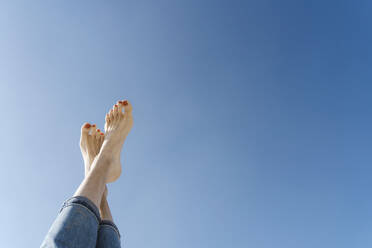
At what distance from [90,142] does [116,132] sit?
1.35ft

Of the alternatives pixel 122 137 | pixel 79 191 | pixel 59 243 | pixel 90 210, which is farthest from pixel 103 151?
pixel 59 243

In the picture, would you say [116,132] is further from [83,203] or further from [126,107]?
[83,203]

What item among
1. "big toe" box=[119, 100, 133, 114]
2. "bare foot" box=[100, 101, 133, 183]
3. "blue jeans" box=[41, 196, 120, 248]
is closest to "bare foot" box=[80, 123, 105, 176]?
"bare foot" box=[100, 101, 133, 183]

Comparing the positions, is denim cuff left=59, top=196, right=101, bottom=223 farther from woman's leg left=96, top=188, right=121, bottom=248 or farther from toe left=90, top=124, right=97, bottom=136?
toe left=90, top=124, right=97, bottom=136

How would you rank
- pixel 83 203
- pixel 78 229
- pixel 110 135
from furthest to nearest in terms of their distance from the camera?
pixel 110 135, pixel 83 203, pixel 78 229

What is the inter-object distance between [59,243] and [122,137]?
171 cm

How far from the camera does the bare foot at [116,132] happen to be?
1979mm

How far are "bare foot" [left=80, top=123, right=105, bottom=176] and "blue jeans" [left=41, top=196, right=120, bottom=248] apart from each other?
1.42 metres

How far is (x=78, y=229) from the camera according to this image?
91 cm

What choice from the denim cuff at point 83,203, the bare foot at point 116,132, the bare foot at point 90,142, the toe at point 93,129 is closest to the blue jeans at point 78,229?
the denim cuff at point 83,203

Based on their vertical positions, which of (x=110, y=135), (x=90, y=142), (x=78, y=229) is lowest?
(x=78, y=229)

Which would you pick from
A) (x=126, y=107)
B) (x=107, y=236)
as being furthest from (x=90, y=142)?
(x=107, y=236)

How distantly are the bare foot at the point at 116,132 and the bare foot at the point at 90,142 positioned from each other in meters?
0.19

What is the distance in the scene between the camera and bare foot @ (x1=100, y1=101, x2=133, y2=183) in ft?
6.49
